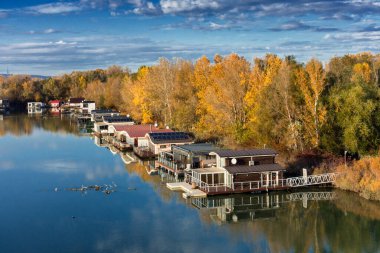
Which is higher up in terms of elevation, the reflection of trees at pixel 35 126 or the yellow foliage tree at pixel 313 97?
the yellow foliage tree at pixel 313 97

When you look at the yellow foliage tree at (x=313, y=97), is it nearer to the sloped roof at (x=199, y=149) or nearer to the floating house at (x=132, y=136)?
the sloped roof at (x=199, y=149)

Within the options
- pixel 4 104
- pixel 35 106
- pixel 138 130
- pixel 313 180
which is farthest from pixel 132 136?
pixel 4 104

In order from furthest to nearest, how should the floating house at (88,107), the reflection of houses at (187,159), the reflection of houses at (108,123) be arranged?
the floating house at (88,107) → the reflection of houses at (108,123) → the reflection of houses at (187,159)

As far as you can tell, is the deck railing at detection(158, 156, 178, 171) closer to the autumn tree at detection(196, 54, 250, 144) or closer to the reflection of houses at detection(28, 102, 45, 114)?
the autumn tree at detection(196, 54, 250, 144)

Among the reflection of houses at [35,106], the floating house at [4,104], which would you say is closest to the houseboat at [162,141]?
the reflection of houses at [35,106]

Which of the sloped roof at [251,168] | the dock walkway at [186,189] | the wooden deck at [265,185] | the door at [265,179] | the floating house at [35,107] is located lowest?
the dock walkway at [186,189]

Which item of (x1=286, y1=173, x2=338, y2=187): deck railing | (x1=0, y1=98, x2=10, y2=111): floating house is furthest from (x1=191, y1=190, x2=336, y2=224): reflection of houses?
(x1=0, y1=98, x2=10, y2=111): floating house

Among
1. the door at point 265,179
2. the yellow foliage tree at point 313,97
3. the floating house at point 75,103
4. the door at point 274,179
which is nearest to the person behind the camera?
the door at point 265,179

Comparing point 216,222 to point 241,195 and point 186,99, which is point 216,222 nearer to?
point 241,195
